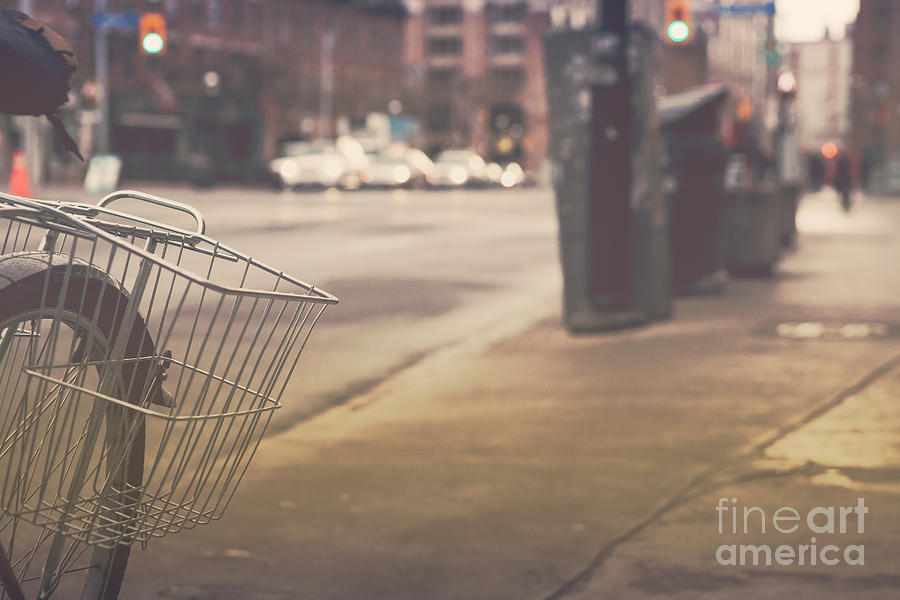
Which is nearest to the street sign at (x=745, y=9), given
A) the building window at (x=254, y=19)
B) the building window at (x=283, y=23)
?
the building window at (x=254, y=19)

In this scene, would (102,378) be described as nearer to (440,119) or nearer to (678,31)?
(678,31)

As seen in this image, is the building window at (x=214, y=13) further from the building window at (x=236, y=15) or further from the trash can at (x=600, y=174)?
the trash can at (x=600, y=174)

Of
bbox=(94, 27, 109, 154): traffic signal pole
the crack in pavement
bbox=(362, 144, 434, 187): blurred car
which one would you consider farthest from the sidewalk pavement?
bbox=(362, 144, 434, 187): blurred car

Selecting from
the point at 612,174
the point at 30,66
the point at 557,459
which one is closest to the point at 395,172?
the point at 612,174

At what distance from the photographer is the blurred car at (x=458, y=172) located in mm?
65875

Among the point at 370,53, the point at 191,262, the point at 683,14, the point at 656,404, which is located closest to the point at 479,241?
the point at 191,262

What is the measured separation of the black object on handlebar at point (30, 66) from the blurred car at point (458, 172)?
61.2m

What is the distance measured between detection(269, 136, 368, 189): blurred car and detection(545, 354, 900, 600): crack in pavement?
157 ft

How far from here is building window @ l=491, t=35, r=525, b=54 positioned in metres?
130

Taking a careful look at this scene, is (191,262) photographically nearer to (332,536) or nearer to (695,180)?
(695,180)

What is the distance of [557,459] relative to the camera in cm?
665

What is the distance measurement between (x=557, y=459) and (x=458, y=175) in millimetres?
60001

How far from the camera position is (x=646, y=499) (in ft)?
19.2

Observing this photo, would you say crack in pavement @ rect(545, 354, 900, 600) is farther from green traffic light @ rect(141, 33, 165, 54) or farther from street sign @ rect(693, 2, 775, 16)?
street sign @ rect(693, 2, 775, 16)
